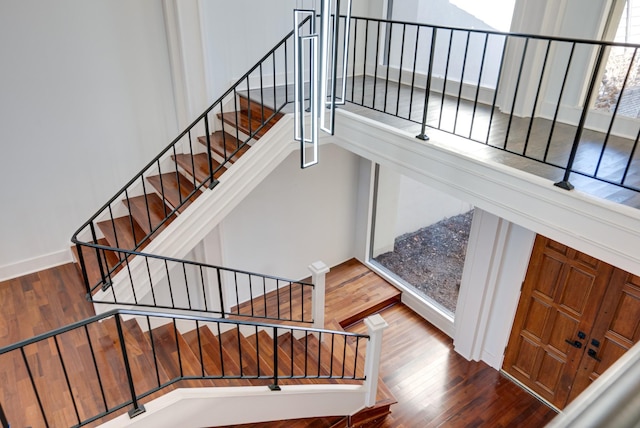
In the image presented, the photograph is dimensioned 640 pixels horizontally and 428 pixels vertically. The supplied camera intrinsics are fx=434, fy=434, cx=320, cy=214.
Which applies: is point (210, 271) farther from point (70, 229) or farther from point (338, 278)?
point (338, 278)

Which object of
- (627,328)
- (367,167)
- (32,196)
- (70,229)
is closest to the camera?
(627,328)

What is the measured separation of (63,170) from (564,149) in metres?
4.58

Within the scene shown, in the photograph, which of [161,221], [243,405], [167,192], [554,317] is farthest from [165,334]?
[554,317]

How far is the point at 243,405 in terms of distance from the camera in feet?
11.7

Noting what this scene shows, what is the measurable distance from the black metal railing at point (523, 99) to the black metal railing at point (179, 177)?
3.25ft

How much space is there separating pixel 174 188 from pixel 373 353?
2.63 m

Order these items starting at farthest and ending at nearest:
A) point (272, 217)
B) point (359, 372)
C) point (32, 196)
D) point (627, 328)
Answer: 1. point (272, 217)
2. point (359, 372)
3. point (32, 196)
4. point (627, 328)

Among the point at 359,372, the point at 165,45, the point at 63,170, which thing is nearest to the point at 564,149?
the point at 359,372

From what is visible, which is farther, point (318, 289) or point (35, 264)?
point (318, 289)

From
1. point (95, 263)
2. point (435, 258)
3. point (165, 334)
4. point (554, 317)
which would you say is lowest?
point (435, 258)

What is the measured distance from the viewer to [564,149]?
328 centimetres

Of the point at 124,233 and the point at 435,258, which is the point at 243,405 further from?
the point at 435,258

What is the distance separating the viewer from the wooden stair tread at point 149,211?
416cm

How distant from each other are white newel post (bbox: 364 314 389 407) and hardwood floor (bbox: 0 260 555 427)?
1.44ft
